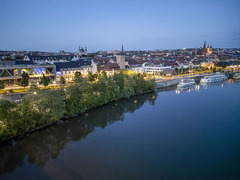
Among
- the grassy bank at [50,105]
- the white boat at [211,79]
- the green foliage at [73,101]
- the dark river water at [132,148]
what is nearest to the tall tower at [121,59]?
the white boat at [211,79]

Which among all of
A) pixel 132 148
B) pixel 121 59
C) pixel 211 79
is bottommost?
pixel 132 148

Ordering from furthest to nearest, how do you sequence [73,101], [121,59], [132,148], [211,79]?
[121,59] → [211,79] → [73,101] → [132,148]

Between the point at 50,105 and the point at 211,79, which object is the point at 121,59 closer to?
the point at 211,79

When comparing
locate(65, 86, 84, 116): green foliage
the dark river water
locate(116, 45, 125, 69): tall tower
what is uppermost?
locate(116, 45, 125, 69): tall tower

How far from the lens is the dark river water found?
9531 mm

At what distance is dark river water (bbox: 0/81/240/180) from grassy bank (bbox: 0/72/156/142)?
80 centimetres

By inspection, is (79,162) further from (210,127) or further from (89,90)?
(210,127)

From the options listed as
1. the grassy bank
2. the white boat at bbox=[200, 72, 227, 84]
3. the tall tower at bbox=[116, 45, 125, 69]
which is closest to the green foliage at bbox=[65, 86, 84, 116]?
the grassy bank

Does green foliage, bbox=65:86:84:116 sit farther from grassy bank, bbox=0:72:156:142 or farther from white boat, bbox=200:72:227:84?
white boat, bbox=200:72:227:84

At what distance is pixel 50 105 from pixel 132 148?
288 inches

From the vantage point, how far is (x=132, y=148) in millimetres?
11805

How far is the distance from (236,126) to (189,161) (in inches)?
297

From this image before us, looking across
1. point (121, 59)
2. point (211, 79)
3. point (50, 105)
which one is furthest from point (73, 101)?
point (211, 79)

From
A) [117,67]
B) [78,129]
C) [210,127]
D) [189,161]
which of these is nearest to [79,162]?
[78,129]
